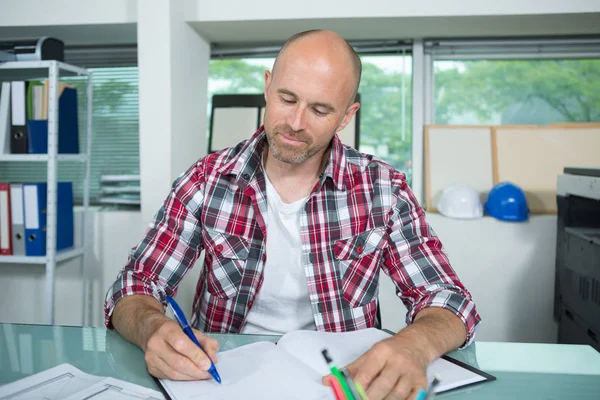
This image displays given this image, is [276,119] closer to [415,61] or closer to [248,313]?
[248,313]

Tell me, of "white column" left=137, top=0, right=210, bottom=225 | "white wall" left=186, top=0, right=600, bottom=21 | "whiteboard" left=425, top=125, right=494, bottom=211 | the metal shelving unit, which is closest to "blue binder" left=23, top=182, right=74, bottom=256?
the metal shelving unit

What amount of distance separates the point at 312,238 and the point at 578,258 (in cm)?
121

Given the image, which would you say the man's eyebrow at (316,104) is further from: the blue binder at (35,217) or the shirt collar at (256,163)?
the blue binder at (35,217)

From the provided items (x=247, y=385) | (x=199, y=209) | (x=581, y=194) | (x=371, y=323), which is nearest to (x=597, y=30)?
(x=581, y=194)

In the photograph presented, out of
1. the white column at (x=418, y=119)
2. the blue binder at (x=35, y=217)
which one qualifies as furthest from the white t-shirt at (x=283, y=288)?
the white column at (x=418, y=119)

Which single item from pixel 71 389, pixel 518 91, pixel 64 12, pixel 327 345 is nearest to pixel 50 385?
pixel 71 389

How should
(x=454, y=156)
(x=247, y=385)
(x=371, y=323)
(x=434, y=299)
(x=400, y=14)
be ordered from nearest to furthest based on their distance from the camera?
(x=247, y=385) < (x=434, y=299) < (x=371, y=323) < (x=400, y=14) < (x=454, y=156)

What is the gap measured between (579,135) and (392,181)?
1.63 m

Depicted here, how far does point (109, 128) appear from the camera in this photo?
289 cm

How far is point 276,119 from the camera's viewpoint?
125cm

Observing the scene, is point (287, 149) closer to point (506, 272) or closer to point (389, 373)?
point (389, 373)

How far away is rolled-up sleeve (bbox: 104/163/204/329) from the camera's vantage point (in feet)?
3.78

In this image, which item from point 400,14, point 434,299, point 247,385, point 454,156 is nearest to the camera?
point 247,385

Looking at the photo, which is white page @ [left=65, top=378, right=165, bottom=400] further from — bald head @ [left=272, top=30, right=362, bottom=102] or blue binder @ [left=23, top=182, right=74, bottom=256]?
blue binder @ [left=23, top=182, right=74, bottom=256]
